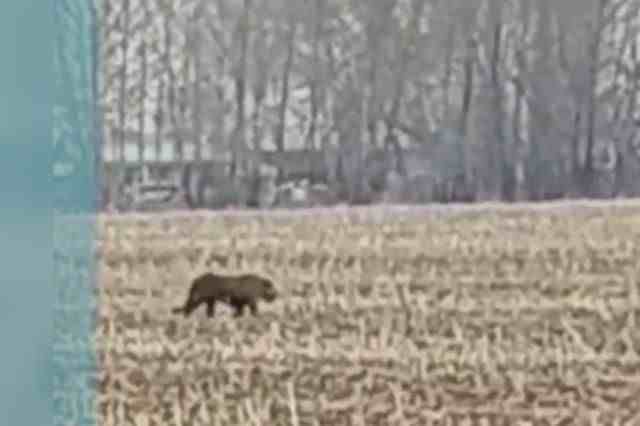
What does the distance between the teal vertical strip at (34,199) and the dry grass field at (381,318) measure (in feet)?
1.04

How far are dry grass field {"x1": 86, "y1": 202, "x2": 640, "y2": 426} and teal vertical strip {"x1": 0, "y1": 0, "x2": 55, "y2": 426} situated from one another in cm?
56

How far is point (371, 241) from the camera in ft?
4.90

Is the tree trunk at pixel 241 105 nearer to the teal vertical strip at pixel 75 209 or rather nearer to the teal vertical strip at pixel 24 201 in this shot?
the teal vertical strip at pixel 75 209

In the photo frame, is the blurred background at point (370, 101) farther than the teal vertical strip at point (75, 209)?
Yes

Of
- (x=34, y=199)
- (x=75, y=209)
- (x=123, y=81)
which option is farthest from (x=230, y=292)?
(x=34, y=199)

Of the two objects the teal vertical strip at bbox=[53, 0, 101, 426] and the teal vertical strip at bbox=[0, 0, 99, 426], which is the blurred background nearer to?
the teal vertical strip at bbox=[53, 0, 101, 426]

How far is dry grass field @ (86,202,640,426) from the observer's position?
4.57 feet

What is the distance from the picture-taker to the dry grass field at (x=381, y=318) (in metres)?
1.39

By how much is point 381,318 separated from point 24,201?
2.49 feet

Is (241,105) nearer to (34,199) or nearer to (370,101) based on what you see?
(370,101)

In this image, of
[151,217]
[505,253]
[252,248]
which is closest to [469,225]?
[505,253]

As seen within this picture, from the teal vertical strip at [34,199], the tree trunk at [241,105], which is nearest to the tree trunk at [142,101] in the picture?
the tree trunk at [241,105]

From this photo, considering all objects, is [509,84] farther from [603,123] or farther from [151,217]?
[151,217]

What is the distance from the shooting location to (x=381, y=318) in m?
1.48
